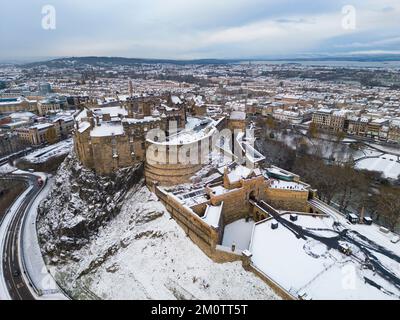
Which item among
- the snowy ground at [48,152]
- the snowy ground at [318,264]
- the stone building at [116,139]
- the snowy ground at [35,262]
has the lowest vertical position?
the snowy ground at [35,262]

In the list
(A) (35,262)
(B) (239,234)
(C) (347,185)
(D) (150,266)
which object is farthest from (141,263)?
(C) (347,185)

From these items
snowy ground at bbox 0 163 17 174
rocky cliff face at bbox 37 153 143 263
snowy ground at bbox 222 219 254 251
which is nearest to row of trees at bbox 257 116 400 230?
snowy ground at bbox 222 219 254 251

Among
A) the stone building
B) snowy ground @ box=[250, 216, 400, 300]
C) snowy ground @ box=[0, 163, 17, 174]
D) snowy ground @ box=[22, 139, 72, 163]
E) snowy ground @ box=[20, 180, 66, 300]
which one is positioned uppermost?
the stone building

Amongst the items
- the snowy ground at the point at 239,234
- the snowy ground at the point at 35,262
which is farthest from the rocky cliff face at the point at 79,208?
the snowy ground at the point at 239,234

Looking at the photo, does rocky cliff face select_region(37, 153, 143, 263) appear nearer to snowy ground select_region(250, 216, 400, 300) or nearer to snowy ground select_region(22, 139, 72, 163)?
snowy ground select_region(250, 216, 400, 300)

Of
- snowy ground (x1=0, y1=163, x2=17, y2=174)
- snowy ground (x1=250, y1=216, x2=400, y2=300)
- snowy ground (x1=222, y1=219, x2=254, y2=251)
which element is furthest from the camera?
snowy ground (x1=0, y1=163, x2=17, y2=174)

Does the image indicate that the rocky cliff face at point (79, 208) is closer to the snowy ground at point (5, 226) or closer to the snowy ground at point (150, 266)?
the snowy ground at point (150, 266)
